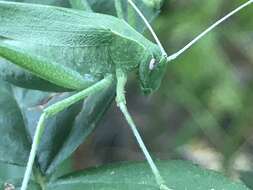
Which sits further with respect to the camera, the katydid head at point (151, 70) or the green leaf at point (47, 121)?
the katydid head at point (151, 70)

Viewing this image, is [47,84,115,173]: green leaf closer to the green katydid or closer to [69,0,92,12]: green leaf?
the green katydid

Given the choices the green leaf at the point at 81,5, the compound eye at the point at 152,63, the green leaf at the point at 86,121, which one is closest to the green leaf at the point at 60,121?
the green leaf at the point at 86,121

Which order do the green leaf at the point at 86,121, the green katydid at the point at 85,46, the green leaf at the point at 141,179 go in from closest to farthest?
the green leaf at the point at 141,179
the green leaf at the point at 86,121
the green katydid at the point at 85,46

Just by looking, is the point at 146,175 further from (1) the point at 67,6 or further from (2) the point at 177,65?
(2) the point at 177,65

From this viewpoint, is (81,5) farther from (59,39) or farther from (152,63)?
(152,63)

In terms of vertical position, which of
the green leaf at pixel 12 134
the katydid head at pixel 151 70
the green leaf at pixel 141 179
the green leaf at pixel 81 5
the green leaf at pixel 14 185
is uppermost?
the green leaf at pixel 81 5

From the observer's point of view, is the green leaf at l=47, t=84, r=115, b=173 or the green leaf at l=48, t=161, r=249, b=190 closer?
the green leaf at l=48, t=161, r=249, b=190

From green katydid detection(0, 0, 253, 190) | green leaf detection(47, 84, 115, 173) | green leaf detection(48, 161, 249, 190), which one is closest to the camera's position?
green leaf detection(48, 161, 249, 190)

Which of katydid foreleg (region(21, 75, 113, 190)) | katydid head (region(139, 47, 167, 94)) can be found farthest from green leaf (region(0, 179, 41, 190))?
katydid head (region(139, 47, 167, 94))

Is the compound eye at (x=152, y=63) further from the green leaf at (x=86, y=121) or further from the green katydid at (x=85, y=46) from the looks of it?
the green leaf at (x=86, y=121)
